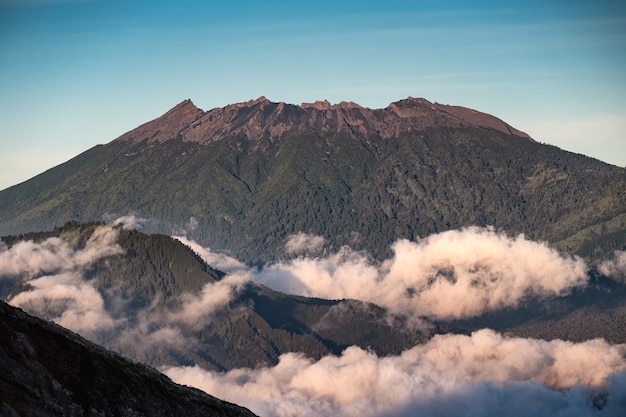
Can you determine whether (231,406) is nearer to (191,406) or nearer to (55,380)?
(191,406)

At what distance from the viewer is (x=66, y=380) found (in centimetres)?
10150

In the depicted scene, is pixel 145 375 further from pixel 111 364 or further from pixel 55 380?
pixel 55 380

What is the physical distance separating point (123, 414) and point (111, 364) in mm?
8494

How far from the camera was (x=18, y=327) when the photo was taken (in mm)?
104625

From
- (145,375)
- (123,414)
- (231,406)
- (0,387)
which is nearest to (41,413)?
(0,387)

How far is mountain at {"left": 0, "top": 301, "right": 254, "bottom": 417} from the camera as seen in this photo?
9538 centimetres

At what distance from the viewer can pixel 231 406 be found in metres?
128

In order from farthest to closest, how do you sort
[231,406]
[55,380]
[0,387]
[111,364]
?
[231,406]
[111,364]
[55,380]
[0,387]

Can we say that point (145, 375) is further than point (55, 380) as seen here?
Yes

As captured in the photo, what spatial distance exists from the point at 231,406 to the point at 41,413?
121 feet

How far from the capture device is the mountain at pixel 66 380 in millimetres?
95375

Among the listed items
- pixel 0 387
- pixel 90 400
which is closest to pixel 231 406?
pixel 90 400

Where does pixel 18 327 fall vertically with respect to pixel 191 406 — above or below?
above

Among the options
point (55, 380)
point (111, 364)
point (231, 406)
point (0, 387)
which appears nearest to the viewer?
point (0, 387)
